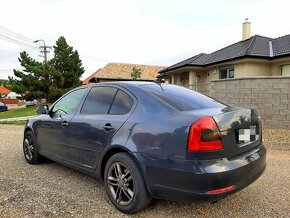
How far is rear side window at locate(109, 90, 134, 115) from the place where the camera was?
12.1ft

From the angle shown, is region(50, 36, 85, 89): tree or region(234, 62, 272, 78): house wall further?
region(50, 36, 85, 89): tree

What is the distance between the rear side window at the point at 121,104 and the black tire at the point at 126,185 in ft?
1.84

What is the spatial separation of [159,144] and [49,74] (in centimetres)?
3002

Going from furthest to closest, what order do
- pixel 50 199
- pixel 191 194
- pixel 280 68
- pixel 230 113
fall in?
1. pixel 280 68
2. pixel 50 199
3. pixel 230 113
4. pixel 191 194

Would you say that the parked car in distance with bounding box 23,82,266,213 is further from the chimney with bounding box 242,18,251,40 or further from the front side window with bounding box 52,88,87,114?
the chimney with bounding box 242,18,251,40

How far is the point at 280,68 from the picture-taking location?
15469 mm

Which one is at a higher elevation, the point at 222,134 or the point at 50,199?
the point at 222,134

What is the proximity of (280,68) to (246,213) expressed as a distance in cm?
1391

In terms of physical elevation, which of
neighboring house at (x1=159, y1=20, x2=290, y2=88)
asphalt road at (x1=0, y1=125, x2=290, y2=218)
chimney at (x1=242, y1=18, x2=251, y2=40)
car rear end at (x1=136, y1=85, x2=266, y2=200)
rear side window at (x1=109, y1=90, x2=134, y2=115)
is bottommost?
asphalt road at (x1=0, y1=125, x2=290, y2=218)

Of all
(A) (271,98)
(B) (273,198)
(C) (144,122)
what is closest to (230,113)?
(C) (144,122)

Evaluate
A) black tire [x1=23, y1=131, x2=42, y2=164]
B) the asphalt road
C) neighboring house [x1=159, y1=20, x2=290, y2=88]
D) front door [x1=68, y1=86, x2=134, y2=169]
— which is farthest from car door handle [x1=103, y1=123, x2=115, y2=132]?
neighboring house [x1=159, y1=20, x2=290, y2=88]

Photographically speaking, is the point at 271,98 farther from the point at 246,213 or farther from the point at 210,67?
the point at 210,67

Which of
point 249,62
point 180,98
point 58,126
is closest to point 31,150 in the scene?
point 58,126

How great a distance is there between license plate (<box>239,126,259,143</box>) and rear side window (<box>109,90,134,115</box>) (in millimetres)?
1367
